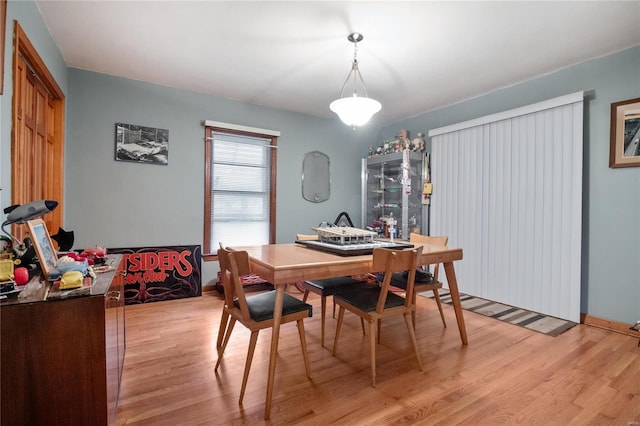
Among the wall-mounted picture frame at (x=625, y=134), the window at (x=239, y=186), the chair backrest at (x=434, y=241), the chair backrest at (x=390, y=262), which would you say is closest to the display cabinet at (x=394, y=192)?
the chair backrest at (x=434, y=241)

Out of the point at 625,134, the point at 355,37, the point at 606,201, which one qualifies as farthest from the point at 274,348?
the point at 625,134

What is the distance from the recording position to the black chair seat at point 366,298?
1.93m

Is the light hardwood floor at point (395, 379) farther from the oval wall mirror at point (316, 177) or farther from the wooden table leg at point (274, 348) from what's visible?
the oval wall mirror at point (316, 177)

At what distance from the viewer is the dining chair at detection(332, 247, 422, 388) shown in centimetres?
174

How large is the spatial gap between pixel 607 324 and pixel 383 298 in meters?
2.33

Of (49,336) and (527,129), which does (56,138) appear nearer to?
(49,336)

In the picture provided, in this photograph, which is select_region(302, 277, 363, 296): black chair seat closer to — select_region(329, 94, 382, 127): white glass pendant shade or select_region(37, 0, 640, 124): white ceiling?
select_region(329, 94, 382, 127): white glass pendant shade

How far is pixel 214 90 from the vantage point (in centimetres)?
361

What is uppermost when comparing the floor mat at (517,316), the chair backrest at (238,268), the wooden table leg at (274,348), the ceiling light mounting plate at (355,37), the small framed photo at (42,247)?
the ceiling light mounting plate at (355,37)

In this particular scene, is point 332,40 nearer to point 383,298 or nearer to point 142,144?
point 383,298

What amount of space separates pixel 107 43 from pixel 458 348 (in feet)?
12.1

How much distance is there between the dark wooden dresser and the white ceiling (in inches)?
78.6

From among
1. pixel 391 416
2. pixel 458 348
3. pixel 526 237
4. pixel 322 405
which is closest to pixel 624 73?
pixel 526 237

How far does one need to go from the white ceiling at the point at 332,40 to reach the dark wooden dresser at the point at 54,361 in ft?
6.55
